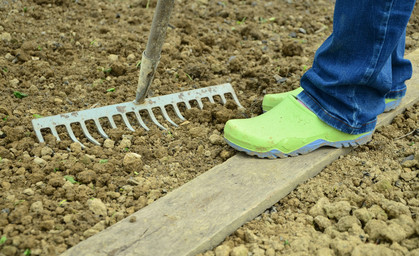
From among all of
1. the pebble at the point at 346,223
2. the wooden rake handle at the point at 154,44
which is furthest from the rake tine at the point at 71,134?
the pebble at the point at 346,223

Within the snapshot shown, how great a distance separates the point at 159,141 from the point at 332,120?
81 centimetres

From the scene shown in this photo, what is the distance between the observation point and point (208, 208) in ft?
5.30

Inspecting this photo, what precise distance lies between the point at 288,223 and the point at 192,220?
14.8 inches

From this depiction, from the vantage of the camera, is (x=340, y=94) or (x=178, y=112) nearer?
(x=340, y=94)

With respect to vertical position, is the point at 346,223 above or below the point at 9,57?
below

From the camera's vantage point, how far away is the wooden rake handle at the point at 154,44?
188 centimetres

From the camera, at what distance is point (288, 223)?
1643mm

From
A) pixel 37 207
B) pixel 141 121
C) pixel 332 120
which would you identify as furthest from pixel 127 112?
pixel 332 120

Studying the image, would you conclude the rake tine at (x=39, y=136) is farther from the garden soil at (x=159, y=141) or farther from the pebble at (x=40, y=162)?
the pebble at (x=40, y=162)

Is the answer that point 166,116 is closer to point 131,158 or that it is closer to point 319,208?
point 131,158

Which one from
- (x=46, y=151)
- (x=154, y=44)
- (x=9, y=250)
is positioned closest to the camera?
(x=9, y=250)

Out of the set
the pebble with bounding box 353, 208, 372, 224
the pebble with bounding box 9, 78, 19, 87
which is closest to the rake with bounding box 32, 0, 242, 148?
the pebble with bounding box 9, 78, 19, 87

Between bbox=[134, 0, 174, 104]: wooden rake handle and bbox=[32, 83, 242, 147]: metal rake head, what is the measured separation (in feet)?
0.24

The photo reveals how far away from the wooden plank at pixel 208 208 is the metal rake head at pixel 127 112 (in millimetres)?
527
